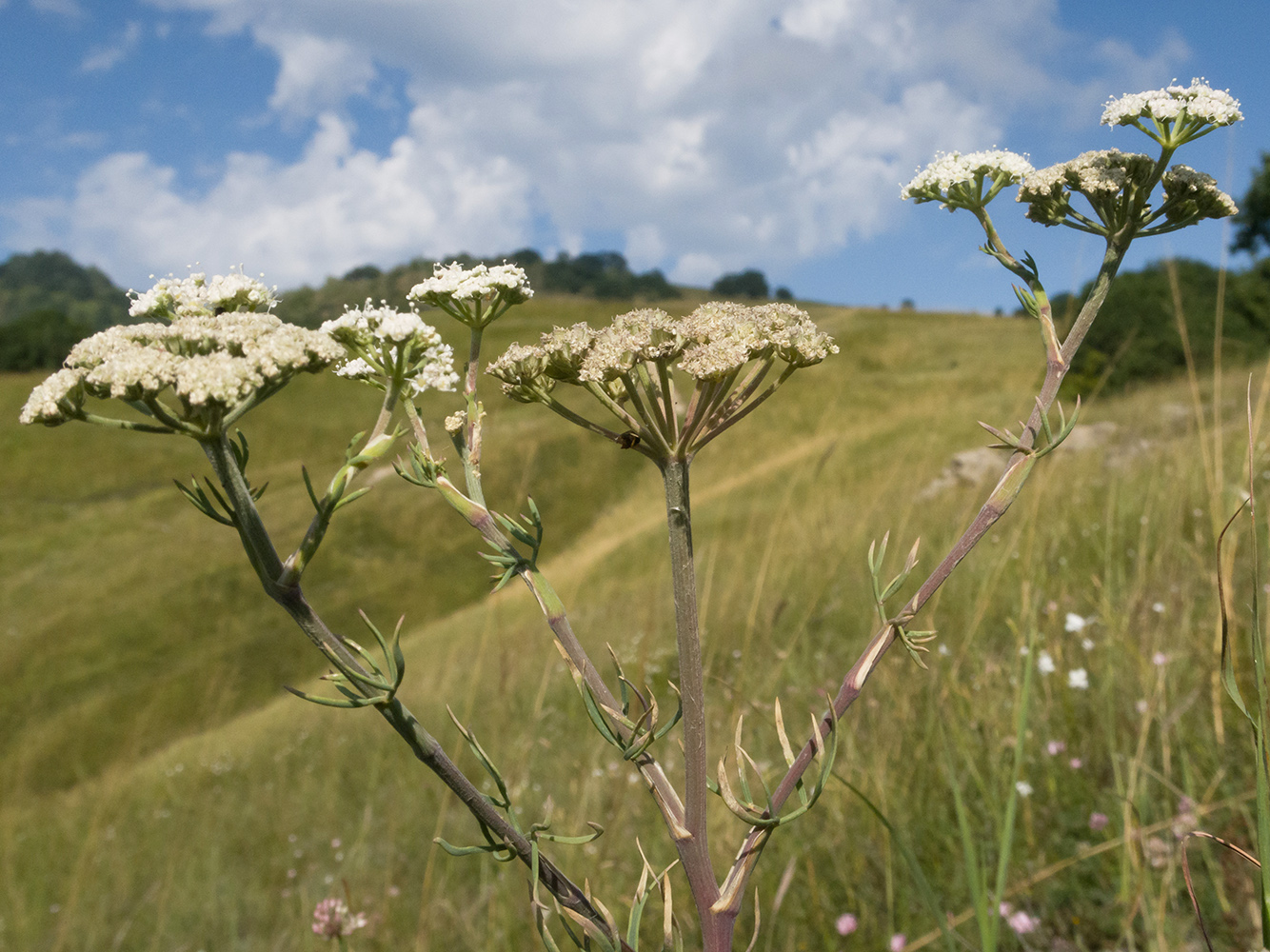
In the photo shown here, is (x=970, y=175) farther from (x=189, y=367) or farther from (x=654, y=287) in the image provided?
(x=654, y=287)

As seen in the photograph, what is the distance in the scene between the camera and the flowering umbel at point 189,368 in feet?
3.83

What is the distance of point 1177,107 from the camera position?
1.52 m

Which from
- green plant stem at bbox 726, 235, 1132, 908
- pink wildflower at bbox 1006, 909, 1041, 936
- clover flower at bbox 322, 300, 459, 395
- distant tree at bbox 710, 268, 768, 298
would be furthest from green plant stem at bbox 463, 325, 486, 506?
distant tree at bbox 710, 268, 768, 298

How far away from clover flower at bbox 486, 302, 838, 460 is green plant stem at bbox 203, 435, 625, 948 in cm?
51

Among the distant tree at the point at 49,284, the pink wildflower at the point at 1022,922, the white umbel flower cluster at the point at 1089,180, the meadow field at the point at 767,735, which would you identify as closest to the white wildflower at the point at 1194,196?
the white umbel flower cluster at the point at 1089,180

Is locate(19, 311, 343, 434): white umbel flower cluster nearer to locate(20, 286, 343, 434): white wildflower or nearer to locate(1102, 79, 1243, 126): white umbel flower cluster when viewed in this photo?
locate(20, 286, 343, 434): white wildflower

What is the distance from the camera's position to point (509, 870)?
4.42 meters

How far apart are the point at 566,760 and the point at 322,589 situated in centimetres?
2224

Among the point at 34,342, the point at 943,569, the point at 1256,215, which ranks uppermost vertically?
the point at 1256,215

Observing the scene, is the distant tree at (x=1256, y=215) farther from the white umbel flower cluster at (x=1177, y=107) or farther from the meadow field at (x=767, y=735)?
the white umbel flower cluster at (x=1177, y=107)

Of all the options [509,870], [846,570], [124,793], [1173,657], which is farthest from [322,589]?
[1173,657]

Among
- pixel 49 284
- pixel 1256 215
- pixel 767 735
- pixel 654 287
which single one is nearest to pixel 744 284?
pixel 654 287

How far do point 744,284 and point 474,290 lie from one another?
9059 cm

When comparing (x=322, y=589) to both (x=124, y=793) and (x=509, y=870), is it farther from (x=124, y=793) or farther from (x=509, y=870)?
(x=509, y=870)
